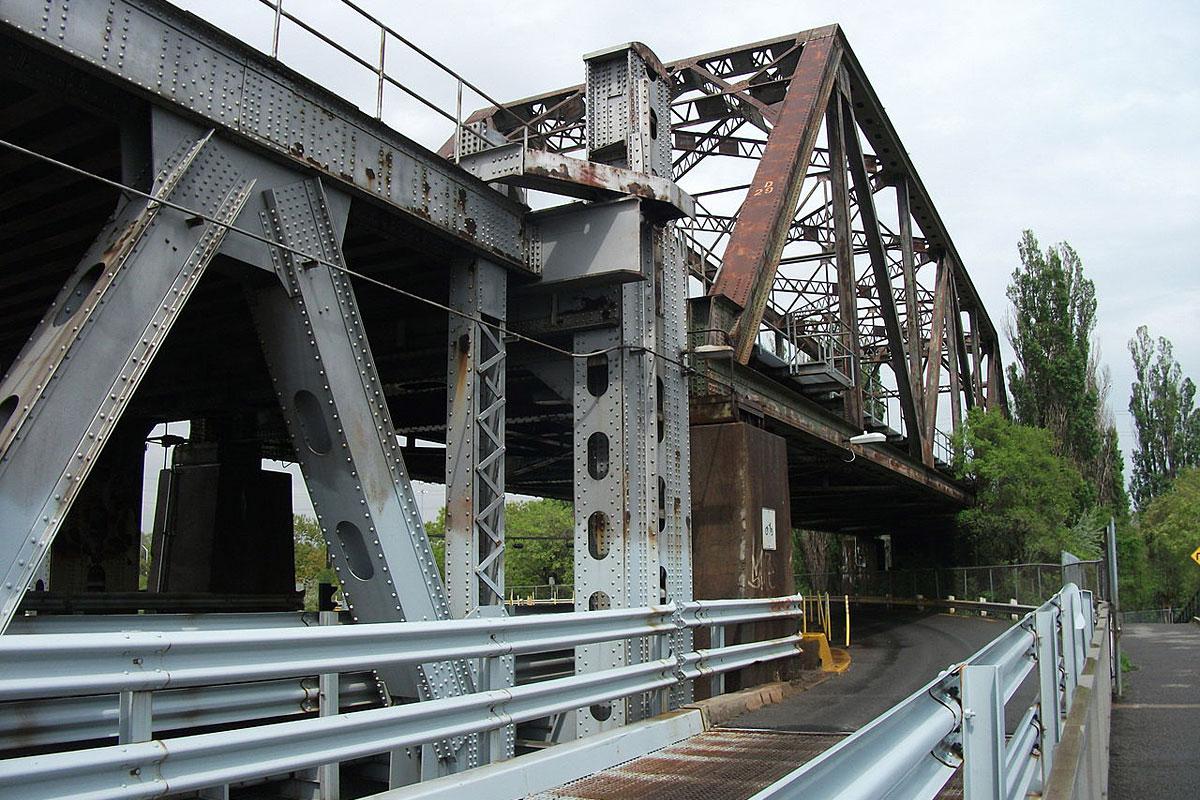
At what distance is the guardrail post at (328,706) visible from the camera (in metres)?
6.43

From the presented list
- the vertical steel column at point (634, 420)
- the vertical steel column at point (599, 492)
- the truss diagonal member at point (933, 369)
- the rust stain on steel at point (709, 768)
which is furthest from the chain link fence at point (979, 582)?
the rust stain on steel at point (709, 768)

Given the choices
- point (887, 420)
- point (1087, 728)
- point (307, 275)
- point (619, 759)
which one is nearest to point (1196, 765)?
point (1087, 728)

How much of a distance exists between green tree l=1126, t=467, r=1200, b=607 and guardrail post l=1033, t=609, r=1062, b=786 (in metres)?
67.0

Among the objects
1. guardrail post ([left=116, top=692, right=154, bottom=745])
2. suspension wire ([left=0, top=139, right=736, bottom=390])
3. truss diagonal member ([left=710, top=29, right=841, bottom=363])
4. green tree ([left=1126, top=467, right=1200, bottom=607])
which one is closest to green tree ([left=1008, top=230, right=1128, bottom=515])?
green tree ([left=1126, top=467, right=1200, bottom=607])

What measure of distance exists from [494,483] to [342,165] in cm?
386

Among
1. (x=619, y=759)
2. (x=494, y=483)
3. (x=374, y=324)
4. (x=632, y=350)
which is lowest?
(x=619, y=759)

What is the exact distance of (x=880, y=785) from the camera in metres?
2.53

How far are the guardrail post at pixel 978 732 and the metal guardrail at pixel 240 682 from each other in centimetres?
314

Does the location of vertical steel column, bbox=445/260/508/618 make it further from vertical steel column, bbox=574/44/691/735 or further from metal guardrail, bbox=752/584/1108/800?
metal guardrail, bbox=752/584/1108/800

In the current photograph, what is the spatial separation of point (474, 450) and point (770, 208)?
30.1ft

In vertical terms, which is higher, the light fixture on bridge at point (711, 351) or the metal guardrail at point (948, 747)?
the light fixture on bridge at point (711, 351)

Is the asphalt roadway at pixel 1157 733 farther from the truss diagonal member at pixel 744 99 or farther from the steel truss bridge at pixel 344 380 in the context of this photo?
the truss diagonal member at pixel 744 99

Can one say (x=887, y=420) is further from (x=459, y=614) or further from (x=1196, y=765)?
(x=459, y=614)

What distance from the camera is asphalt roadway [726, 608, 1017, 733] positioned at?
11.4 meters
